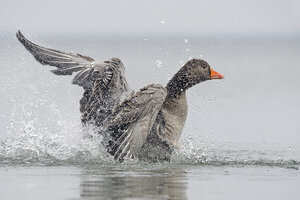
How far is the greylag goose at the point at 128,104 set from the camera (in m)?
11.2

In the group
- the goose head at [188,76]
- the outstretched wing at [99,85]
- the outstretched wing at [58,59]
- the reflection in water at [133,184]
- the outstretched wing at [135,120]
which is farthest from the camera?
the outstretched wing at [58,59]

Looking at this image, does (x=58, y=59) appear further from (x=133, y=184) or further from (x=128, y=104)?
(x=133, y=184)

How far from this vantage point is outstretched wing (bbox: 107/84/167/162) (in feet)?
36.5

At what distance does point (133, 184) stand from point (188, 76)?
3689 mm

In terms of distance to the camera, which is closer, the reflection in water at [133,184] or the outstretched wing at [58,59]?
the reflection in water at [133,184]

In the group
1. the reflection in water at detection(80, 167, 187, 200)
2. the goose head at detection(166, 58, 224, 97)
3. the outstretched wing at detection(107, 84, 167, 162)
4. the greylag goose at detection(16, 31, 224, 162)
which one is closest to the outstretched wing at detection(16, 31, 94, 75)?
A: the greylag goose at detection(16, 31, 224, 162)

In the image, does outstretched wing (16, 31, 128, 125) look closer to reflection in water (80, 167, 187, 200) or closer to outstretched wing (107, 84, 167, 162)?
outstretched wing (107, 84, 167, 162)

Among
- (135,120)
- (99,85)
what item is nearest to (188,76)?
(99,85)

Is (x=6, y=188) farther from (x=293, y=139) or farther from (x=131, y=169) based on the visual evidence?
(x=293, y=139)

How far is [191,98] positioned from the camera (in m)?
21.9

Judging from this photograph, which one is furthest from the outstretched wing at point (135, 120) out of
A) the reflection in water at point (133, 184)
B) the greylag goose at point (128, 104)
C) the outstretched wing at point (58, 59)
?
the outstretched wing at point (58, 59)

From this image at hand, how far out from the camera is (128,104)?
11.3m

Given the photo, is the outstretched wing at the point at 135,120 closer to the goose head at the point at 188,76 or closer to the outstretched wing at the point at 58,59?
the goose head at the point at 188,76

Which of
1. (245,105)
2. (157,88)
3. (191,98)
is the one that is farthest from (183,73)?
(191,98)
